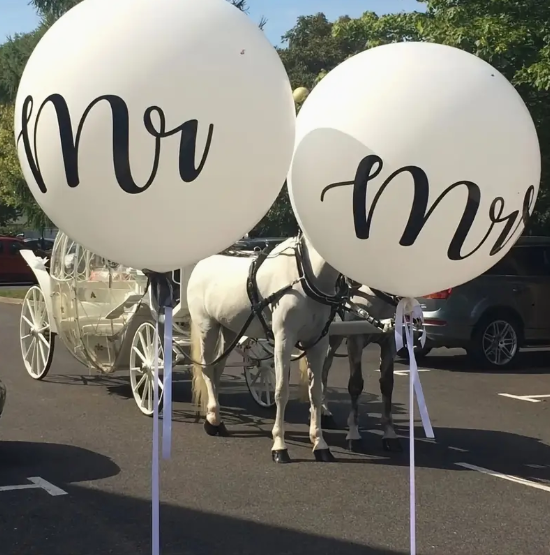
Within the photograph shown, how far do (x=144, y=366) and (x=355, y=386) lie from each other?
7.46ft

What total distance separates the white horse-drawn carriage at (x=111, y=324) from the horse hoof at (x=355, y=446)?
186cm

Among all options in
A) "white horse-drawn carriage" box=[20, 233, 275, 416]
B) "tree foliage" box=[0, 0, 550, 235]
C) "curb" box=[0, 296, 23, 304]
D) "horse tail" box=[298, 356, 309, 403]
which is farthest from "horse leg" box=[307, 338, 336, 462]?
"curb" box=[0, 296, 23, 304]

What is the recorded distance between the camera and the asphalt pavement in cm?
500

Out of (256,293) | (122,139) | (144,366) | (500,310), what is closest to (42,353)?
(144,366)

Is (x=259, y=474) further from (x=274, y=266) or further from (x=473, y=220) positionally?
(x=473, y=220)

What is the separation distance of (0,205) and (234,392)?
35.5 metres

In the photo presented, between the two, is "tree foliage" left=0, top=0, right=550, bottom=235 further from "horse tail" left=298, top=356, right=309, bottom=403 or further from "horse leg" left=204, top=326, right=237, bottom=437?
"horse tail" left=298, top=356, right=309, bottom=403

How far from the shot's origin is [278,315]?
6.65 metres

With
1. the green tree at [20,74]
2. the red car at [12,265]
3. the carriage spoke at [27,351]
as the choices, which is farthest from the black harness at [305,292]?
the red car at [12,265]

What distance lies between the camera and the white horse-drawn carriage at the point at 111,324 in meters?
8.58

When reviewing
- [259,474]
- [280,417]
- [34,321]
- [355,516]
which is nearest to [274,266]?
[280,417]

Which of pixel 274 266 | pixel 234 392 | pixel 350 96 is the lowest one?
pixel 234 392

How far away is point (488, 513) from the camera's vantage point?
5516 millimetres

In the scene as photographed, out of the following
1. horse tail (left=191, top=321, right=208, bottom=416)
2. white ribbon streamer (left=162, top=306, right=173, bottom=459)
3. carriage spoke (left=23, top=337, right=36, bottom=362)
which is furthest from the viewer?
carriage spoke (left=23, top=337, right=36, bottom=362)
